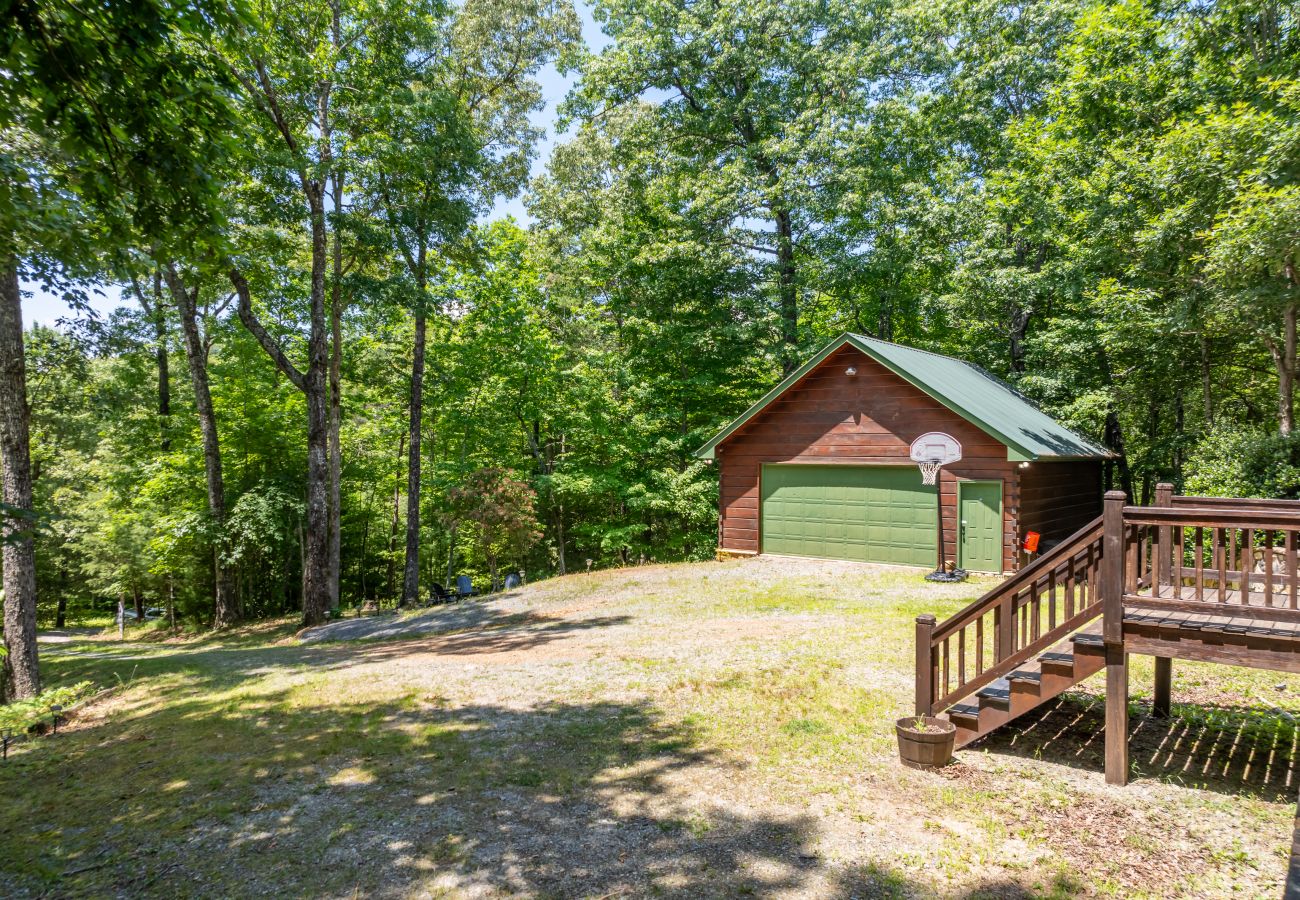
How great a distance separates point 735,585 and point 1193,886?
9649 millimetres

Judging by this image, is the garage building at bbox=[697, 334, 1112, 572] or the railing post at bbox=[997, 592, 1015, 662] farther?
the garage building at bbox=[697, 334, 1112, 572]

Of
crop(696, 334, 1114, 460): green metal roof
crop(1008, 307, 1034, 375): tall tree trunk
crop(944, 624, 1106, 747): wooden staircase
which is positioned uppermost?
crop(1008, 307, 1034, 375): tall tree trunk

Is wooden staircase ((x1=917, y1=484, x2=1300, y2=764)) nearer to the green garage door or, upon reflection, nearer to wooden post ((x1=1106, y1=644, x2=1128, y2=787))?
wooden post ((x1=1106, y1=644, x2=1128, y2=787))

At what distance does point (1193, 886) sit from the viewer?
348 centimetres

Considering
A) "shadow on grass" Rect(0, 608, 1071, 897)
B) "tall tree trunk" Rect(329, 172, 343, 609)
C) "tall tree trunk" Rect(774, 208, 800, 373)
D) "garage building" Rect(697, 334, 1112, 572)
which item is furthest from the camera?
"tall tree trunk" Rect(774, 208, 800, 373)

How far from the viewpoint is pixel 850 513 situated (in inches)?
589

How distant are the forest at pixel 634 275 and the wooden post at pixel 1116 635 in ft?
29.9

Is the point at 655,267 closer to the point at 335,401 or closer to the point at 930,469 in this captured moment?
the point at 335,401

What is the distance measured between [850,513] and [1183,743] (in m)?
9.71

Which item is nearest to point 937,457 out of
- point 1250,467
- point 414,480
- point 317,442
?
point 1250,467

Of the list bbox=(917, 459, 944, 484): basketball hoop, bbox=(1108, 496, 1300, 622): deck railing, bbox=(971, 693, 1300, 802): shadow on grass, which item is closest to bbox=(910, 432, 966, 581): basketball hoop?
bbox=(917, 459, 944, 484): basketball hoop

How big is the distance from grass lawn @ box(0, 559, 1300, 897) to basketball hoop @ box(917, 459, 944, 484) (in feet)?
19.3

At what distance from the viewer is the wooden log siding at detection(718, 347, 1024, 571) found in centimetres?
1341

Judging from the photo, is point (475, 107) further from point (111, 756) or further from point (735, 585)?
point (111, 756)
